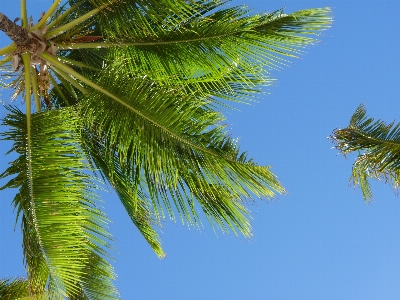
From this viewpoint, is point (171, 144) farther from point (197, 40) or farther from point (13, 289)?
point (13, 289)

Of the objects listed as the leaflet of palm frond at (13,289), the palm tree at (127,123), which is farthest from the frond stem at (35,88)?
the leaflet of palm frond at (13,289)

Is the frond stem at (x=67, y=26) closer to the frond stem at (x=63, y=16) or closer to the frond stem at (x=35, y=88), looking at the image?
the frond stem at (x=63, y=16)

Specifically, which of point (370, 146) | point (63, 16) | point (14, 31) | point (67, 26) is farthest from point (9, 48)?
point (370, 146)

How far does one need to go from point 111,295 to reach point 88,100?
239cm

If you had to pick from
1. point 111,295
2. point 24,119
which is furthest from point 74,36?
point 111,295

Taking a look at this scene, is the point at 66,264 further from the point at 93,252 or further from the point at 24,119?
the point at 24,119

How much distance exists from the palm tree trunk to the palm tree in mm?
11

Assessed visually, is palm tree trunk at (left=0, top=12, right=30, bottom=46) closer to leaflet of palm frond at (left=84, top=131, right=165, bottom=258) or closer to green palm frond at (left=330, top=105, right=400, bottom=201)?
leaflet of palm frond at (left=84, top=131, right=165, bottom=258)

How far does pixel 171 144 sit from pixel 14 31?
2.11 meters

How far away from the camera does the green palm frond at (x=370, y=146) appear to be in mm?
6211

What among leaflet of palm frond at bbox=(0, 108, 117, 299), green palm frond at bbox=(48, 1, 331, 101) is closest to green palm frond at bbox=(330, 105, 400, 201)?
green palm frond at bbox=(48, 1, 331, 101)

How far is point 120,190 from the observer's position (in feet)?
23.7

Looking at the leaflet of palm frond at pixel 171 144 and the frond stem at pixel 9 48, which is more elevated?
the frond stem at pixel 9 48

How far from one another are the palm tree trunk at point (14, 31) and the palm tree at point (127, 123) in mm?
11
